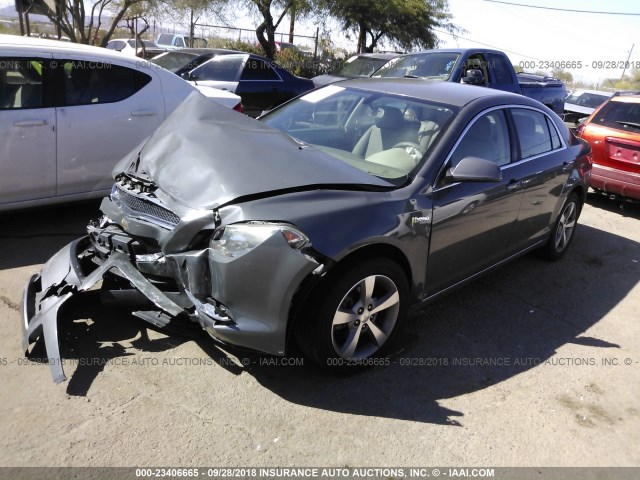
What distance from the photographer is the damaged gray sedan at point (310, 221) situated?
2.86 meters

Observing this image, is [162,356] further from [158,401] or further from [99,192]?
[99,192]

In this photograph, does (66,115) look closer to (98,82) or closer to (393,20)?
(98,82)

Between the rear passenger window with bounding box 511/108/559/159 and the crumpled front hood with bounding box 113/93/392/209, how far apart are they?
177cm

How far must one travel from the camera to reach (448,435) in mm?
2973

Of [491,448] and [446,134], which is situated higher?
[446,134]

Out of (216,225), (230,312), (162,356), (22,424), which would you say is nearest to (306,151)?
(216,225)

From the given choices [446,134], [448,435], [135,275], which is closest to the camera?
[448,435]

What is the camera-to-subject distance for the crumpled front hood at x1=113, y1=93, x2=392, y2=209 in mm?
3023

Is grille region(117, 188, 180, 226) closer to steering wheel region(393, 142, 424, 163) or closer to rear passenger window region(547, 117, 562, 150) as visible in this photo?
steering wheel region(393, 142, 424, 163)

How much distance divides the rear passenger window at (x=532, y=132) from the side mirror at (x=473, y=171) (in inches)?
43.0

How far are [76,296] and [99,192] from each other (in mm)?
2297

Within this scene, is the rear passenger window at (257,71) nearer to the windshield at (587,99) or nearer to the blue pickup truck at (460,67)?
the blue pickup truck at (460,67)

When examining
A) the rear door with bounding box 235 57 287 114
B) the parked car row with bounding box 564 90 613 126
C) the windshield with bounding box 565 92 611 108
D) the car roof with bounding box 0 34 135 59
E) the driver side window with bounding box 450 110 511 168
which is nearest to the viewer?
the driver side window with bounding box 450 110 511 168

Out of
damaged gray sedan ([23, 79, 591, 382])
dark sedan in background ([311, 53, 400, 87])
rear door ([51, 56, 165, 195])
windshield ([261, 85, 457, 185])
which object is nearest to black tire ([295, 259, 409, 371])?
damaged gray sedan ([23, 79, 591, 382])
